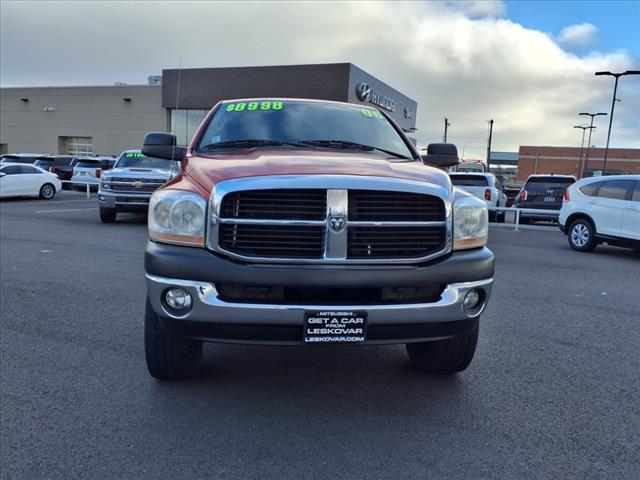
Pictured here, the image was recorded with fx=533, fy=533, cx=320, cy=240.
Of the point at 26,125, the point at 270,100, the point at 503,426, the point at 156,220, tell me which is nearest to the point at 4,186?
the point at 270,100

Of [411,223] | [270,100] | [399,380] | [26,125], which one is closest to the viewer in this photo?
[411,223]

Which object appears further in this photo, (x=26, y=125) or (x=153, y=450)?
(x=26, y=125)

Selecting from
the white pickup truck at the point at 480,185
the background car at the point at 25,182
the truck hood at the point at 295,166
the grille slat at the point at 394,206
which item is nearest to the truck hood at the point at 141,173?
the white pickup truck at the point at 480,185

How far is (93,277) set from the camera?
6.78 meters

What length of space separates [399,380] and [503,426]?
82 cm

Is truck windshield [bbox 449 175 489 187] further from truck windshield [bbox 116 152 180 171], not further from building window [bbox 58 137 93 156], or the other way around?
building window [bbox 58 137 93 156]

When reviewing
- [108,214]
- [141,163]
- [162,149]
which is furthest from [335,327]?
[141,163]

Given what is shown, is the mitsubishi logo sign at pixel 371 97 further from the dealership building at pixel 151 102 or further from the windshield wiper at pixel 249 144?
the windshield wiper at pixel 249 144

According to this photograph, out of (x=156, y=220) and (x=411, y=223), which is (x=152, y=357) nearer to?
(x=156, y=220)

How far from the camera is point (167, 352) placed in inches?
131

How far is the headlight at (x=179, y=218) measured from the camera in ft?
9.37

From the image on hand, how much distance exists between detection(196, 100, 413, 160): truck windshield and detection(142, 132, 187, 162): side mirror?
12.3 inches

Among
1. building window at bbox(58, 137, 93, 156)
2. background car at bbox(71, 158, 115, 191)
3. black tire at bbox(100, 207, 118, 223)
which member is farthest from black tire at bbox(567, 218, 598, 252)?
building window at bbox(58, 137, 93, 156)

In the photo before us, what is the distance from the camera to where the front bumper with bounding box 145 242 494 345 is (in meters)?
2.75
